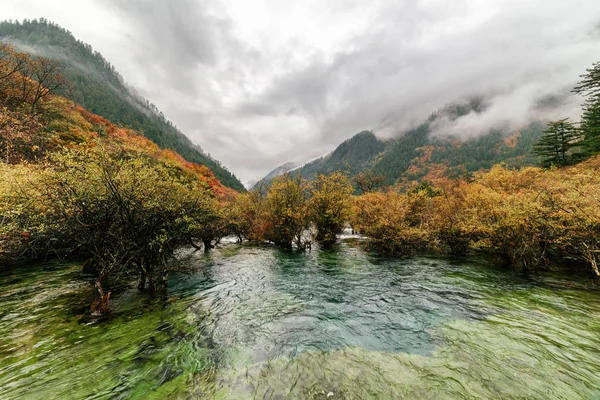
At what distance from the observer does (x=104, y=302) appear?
12.6 m

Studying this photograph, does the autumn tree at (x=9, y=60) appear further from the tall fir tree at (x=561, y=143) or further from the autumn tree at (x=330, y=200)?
the tall fir tree at (x=561, y=143)

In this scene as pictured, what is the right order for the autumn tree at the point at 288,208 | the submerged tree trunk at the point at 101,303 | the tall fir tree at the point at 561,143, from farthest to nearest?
the tall fir tree at the point at 561,143 < the autumn tree at the point at 288,208 < the submerged tree trunk at the point at 101,303

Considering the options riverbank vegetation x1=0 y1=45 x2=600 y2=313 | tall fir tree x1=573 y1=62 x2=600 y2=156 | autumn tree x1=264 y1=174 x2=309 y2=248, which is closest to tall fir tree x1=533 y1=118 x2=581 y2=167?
tall fir tree x1=573 y1=62 x2=600 y2=156

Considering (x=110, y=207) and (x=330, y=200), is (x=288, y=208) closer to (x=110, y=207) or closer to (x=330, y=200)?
(x=330, y=200)

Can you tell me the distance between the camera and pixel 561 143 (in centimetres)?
5806

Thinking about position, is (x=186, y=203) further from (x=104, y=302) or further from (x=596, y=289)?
(x=596, y=289)

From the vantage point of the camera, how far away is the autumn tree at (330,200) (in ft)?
111

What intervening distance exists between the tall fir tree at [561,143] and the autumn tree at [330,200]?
198 ft

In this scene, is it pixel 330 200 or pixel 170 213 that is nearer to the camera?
pixel 170 213

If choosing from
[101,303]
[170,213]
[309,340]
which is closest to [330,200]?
[170,213]

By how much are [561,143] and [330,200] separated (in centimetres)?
6855

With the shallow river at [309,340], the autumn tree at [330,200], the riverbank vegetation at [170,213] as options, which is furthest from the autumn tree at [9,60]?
the autumn tree at [330,200]

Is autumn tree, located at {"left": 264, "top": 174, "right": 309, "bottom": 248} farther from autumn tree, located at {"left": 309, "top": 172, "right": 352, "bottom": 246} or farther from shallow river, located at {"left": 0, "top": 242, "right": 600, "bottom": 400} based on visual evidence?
shallow river, located at {"left": 0, "top": 242, "right": 600, "bottom": 400}

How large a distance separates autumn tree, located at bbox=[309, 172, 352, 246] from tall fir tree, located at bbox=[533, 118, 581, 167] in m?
60.4
